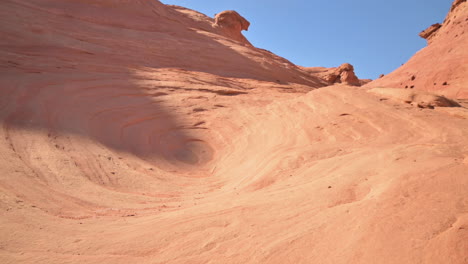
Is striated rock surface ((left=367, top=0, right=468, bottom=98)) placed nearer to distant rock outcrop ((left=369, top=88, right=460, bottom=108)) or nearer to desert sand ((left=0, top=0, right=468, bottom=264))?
distant rock outcrop ((left=369, top=88, right=460, bottom=108))

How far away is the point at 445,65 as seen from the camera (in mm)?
14344

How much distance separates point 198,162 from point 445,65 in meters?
14.1

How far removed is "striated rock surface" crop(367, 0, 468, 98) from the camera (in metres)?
13.2

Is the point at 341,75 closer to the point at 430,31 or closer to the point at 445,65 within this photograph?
the point at 430,31

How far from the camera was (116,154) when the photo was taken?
462cm

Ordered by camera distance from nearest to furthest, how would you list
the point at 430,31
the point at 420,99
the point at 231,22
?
1. the point at 420,99
2. the point at 430,31
3. the point at 231,22

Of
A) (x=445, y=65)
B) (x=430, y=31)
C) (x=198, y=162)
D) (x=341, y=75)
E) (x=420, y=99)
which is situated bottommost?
(x=198, y=162)

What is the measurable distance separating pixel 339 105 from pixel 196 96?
10.8 ft

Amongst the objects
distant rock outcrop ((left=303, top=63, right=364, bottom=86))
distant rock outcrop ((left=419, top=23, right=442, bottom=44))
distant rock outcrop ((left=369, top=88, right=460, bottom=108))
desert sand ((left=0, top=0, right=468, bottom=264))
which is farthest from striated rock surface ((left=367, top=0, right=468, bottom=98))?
desert sand ((left=0, top=0, right=468, bottom=264))

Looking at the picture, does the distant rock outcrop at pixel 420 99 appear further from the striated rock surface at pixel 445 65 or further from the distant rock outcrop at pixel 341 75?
the distant rock outcrop at pixel 341 75

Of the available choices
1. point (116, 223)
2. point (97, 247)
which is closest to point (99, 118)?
point (116, 223)

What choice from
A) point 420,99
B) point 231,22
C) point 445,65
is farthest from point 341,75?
point 420,99

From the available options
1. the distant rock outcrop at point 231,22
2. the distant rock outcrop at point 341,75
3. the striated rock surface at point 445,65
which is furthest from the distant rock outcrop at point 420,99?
the distant rock outcrop at point 341,75

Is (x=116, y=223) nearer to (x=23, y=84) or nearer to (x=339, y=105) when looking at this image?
(x=339, y=105)
